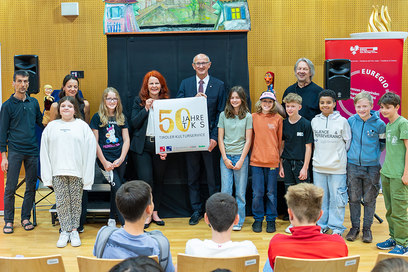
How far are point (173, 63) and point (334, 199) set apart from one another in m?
2.43

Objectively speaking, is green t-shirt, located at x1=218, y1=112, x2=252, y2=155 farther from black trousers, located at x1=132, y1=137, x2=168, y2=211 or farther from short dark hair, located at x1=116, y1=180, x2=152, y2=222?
short dark hair, located at x1=116, y1=180, x2=152, y2=222

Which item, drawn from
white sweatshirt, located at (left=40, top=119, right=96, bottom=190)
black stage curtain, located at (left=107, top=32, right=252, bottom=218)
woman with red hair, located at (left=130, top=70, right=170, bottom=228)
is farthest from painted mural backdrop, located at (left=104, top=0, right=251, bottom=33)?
white sweatshirt, located at (left=40, top=119, right=96, bottom=190)

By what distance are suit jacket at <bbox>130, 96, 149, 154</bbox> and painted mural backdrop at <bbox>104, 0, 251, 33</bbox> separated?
95 cm

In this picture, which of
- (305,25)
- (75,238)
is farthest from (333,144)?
(305,25)

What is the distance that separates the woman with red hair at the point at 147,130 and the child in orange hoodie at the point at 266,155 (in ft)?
3.42

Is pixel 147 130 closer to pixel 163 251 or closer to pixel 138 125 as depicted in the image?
pixel 138 125

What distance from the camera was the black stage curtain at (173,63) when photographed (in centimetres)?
438

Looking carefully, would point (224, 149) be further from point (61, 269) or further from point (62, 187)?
point (61, 269)

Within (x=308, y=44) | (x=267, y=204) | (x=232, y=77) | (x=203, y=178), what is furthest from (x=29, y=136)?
(x=308, y=44)

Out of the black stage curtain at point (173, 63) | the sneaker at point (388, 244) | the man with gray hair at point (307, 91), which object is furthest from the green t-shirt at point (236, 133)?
the sneaker at point (388, 244)

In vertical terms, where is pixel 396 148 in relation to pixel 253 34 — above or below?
below

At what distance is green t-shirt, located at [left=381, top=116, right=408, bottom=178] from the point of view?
3205mm

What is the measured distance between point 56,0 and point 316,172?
5.18m

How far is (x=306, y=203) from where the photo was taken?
195 cm
